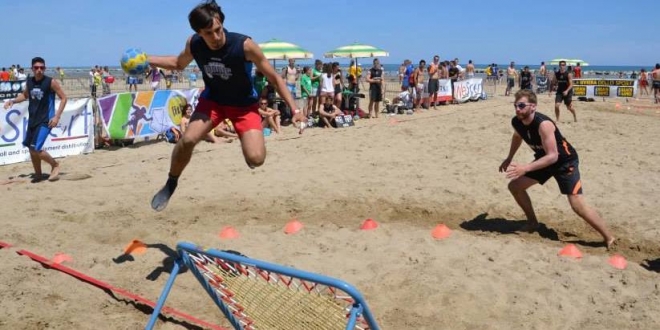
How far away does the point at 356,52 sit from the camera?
20750 millimetres

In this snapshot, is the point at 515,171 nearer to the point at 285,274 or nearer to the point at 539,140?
the point at 539,140

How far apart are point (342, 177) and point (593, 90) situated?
18225 mm

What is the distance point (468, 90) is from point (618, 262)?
1802cm

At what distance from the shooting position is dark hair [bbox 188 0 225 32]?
14.3 feet

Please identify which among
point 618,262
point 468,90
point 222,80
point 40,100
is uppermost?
point 222,80

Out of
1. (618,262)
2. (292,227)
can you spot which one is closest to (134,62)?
(292,227)

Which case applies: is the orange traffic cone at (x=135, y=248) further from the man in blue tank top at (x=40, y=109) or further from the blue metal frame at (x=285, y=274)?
the man in blue tank top at (x=40, y=109)

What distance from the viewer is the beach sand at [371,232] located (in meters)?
4.35

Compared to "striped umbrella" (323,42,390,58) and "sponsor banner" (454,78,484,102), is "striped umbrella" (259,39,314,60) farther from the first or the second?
"sponsor banner" (454,78,484,102)

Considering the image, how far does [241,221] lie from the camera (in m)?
6.48

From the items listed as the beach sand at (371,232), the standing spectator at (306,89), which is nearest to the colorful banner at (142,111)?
the beach sand at (371,232)

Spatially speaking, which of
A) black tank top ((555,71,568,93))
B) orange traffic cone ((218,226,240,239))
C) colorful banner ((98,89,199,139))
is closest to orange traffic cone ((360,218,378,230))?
orange traffic cone ((218,226,240,239))

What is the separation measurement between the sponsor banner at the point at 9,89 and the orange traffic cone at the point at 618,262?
1450 centimetres

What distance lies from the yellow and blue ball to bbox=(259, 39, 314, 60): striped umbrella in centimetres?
1228
